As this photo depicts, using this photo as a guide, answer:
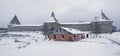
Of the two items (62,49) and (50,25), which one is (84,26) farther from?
(62,49)

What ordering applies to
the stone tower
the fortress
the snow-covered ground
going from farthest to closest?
the stone tower
the fortress
the snow-covered ground

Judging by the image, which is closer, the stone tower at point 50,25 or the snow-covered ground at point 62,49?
the snow-covered ground at point 62,49

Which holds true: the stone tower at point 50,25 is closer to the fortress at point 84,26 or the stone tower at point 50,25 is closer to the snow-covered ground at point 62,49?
the fortress at point 84,26

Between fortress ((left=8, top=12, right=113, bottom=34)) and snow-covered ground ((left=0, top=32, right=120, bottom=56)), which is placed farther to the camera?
fortress ((left=8, top=12, right=113, bottom=34))

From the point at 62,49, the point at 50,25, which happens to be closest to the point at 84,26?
the point at 50,25

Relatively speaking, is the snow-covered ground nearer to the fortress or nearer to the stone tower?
the fortress

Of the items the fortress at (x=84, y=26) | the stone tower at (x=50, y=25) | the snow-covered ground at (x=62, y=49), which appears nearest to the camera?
the snow-covered ground at (x=62, y=49)

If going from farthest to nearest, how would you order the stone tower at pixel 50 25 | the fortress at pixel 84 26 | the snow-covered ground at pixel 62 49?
the stone tower at pixel 50 25 → the fortress at pixel 84 26 → the snow-covered ground at pixel 62 49

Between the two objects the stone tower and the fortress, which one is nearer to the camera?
the fortress

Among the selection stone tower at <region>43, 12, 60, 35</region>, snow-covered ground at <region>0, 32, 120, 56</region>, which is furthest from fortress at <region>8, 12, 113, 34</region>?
snow-covered ground at <region>0, 32, 120, 56</region>

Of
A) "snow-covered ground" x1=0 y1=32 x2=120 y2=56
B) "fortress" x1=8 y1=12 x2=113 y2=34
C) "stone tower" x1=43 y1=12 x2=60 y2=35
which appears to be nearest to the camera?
"snow-covered ground" x1=0 y1=32 x2=120 y2=56

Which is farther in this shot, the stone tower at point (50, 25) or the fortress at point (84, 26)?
the stone tower at point (50, 25)

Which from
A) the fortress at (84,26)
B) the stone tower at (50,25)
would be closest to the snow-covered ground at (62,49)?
the fortress at (84,26)

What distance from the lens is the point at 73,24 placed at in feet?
257
